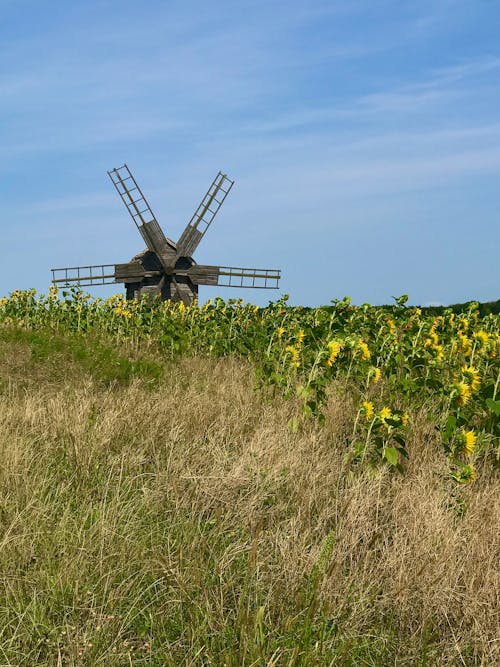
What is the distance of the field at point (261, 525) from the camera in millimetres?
3236

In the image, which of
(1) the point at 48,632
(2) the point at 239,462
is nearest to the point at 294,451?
(2) the point at 239,462

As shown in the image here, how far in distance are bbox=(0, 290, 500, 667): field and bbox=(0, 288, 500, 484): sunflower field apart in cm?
4

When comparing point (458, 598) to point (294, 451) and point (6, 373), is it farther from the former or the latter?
point (6, 373)

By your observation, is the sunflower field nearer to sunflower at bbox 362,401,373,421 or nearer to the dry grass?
sunflower at bbox 362,401,373,421

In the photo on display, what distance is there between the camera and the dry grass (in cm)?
318

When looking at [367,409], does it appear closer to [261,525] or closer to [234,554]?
[261,525]

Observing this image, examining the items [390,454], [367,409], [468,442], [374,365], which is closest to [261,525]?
[390,454]

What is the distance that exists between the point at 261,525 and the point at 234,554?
0.46m

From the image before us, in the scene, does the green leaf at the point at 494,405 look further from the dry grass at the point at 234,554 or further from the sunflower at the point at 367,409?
the sunflower at the point at 367,409

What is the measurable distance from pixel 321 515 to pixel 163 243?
75.8ft

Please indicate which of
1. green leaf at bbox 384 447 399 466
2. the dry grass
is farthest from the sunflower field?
the dry grass

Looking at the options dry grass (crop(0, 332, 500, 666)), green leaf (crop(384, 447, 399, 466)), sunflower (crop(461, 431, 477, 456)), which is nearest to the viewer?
dry grass (crop(0, 332, 500, 666))

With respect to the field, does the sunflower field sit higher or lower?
higher

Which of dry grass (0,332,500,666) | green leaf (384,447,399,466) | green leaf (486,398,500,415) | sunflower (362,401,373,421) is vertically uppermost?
green leaf (486,398,500,415)
